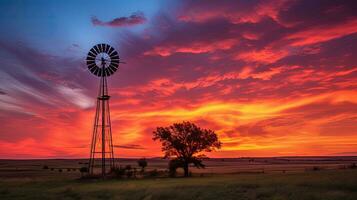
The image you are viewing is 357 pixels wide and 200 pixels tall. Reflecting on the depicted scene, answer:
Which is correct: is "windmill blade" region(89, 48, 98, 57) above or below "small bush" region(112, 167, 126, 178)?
above

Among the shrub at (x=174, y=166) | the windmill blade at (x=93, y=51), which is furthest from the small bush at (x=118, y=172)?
the windmill blade at (x=93, y=51)

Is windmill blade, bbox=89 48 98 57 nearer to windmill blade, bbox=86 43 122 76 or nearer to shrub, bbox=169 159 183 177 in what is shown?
windmill blade, bbox=86 43 122 76

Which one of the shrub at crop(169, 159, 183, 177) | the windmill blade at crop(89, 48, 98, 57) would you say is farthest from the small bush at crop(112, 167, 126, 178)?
the windmill blade at crop(89, 48, 98, 57)

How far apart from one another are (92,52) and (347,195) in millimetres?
61397

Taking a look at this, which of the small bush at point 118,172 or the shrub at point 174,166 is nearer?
the small bush at point 118,172

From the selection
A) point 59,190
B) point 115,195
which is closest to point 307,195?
point 115,195

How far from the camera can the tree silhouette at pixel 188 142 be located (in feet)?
301

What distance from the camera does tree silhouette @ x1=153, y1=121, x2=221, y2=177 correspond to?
9169 centimetres

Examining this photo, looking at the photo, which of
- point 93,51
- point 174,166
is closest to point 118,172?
point 174,166

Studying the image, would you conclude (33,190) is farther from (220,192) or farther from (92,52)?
(92,52)

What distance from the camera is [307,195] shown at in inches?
1400

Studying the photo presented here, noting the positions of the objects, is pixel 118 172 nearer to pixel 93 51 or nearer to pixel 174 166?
pixel 174 166

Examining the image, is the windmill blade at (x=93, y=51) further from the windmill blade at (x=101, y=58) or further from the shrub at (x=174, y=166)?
the shrub at (x=174, y=166)

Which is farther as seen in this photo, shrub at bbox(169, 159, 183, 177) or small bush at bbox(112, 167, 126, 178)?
shrub at bbox(169, 159, 183, 177)
